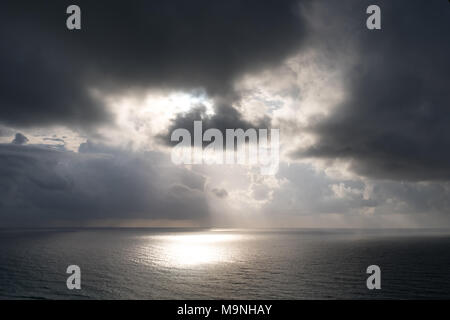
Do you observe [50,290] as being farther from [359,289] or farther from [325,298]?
[359,289]

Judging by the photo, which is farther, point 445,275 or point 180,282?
point 445,275

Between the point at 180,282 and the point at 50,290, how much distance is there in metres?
26.8

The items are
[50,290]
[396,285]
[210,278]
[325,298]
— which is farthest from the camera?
[210,278]

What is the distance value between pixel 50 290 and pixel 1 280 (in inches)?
752

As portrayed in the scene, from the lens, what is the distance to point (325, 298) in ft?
163

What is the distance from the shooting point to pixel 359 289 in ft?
187
